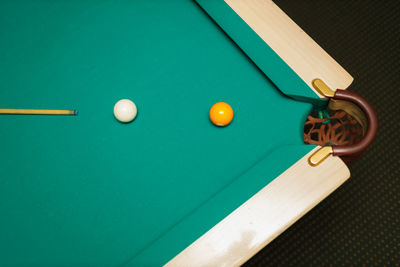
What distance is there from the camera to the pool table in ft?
3.00

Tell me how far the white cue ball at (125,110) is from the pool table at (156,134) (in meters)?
0.04

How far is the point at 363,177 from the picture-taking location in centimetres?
161

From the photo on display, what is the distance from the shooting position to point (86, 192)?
3.24 ft

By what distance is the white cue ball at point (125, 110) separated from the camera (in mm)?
997

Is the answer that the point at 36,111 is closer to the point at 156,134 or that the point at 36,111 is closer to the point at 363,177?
the point at 156,134

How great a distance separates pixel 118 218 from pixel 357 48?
73.6 inches

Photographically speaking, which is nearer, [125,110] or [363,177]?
[125,110]

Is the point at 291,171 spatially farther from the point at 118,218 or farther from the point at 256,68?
the point at 118,218

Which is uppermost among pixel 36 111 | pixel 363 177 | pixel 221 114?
pixel 36 111

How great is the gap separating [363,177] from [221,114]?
1.15 meters

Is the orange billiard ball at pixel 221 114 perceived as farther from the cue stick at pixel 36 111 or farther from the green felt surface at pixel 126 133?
the cue stick at pixel 36 111

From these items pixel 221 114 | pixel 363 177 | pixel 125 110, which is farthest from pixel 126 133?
pixel 363 177

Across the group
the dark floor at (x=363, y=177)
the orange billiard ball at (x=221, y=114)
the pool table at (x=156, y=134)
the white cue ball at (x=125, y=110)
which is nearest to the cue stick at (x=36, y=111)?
the pool table at (x=156, y=134)

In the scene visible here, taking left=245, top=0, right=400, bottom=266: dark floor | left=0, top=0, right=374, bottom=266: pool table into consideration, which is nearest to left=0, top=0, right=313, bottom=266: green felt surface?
left=0, top=0, right=374, bottom=266: pool table
